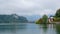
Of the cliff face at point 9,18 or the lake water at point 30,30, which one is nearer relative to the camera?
the lake water at point 30,30

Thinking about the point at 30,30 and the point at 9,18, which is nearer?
the point at 30,30

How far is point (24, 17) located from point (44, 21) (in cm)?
7150

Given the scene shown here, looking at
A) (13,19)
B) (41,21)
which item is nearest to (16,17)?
(13,19)

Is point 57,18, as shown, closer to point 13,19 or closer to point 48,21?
point 48,21

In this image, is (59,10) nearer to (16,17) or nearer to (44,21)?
(44,21)

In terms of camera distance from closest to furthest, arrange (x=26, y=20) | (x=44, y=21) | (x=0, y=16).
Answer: (x=44, y=21), (x=0, y=16), (x=26, y=20)

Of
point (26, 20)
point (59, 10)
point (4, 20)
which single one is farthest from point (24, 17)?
point (59, 10)

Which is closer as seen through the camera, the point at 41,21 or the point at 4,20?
the point at 41,21

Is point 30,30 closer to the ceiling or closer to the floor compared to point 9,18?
closer to the ceiling

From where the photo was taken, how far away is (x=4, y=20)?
601ft

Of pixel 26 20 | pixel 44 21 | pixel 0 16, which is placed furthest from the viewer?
pixel 26 20

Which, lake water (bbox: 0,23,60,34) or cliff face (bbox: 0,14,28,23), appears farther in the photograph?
cliff face (bbox: 0,14,28,23)

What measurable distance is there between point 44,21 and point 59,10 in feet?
47.3

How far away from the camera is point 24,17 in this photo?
193 metres
